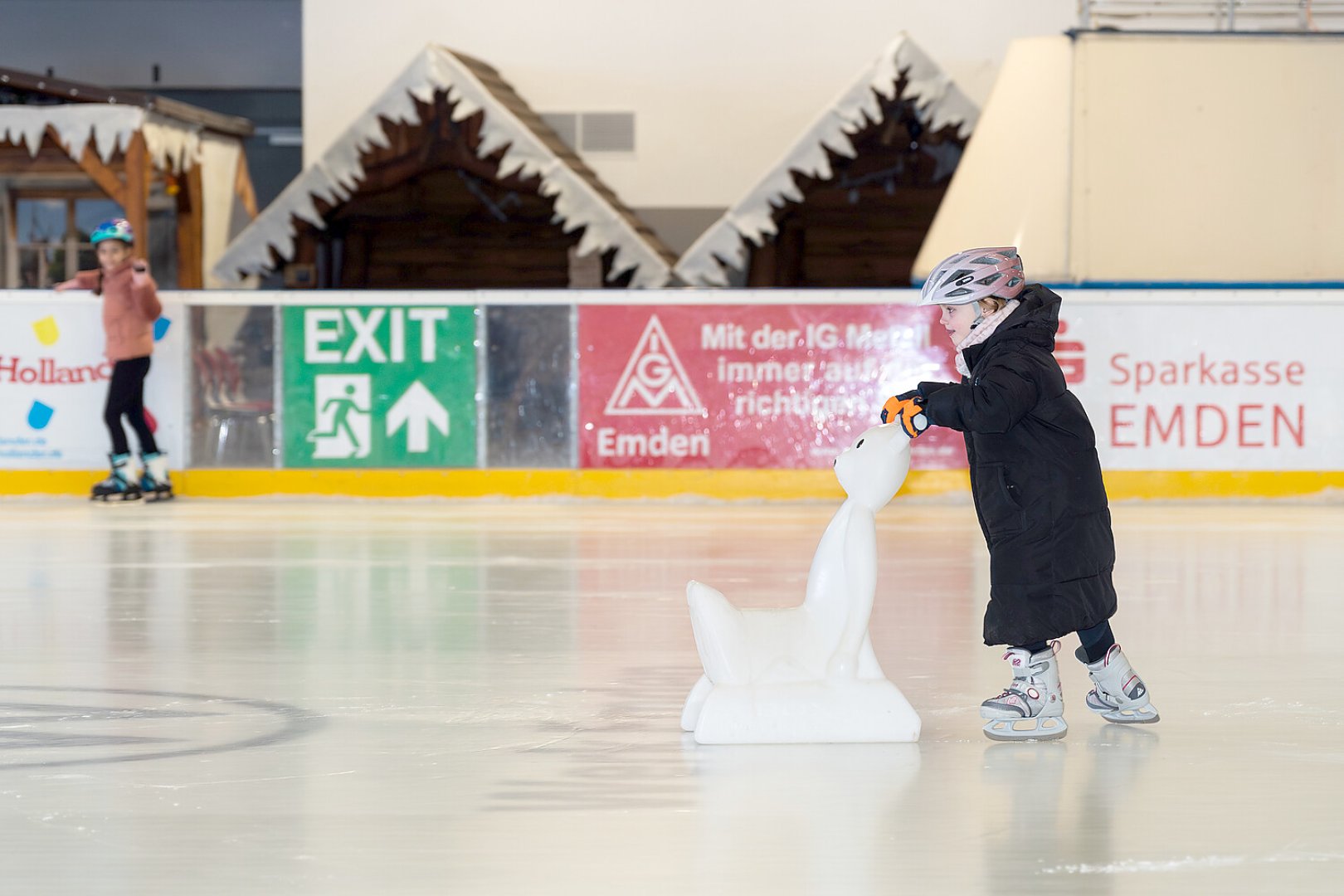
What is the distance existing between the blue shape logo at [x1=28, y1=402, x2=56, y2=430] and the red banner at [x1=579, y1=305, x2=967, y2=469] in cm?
393

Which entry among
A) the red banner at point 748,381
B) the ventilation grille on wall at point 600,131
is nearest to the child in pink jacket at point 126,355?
the red banner at point 748,381

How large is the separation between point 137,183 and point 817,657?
14.4m

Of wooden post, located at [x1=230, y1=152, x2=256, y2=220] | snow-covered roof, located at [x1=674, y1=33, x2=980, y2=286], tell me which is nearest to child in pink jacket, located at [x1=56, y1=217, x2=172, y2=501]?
snow-covered roof, located at [x1=674, y1=33, x2=980, y2=286]

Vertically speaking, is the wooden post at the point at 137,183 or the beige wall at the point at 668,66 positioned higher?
the beige wall at the point at 668,66

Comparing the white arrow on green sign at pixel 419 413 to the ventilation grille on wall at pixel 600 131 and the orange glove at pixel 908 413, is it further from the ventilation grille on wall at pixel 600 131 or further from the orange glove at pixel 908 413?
the orange glove at pixel 908 413

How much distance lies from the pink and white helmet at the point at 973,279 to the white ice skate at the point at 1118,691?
0.97 meters

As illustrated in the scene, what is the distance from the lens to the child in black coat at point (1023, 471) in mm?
4195

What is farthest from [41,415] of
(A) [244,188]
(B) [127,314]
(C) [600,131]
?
(C) [600,131]

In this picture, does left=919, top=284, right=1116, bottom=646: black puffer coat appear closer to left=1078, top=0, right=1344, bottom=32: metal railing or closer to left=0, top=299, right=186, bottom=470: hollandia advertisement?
left=1078, top=0, right=1344, bottom=32: metal railing

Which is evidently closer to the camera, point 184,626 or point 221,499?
point 184,626

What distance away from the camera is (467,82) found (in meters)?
16.9

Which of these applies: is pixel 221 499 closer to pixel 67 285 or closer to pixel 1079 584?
pixel 67 285

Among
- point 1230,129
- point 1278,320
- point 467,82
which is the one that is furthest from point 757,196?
point 1278,320

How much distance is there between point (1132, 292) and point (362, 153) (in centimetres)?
838
